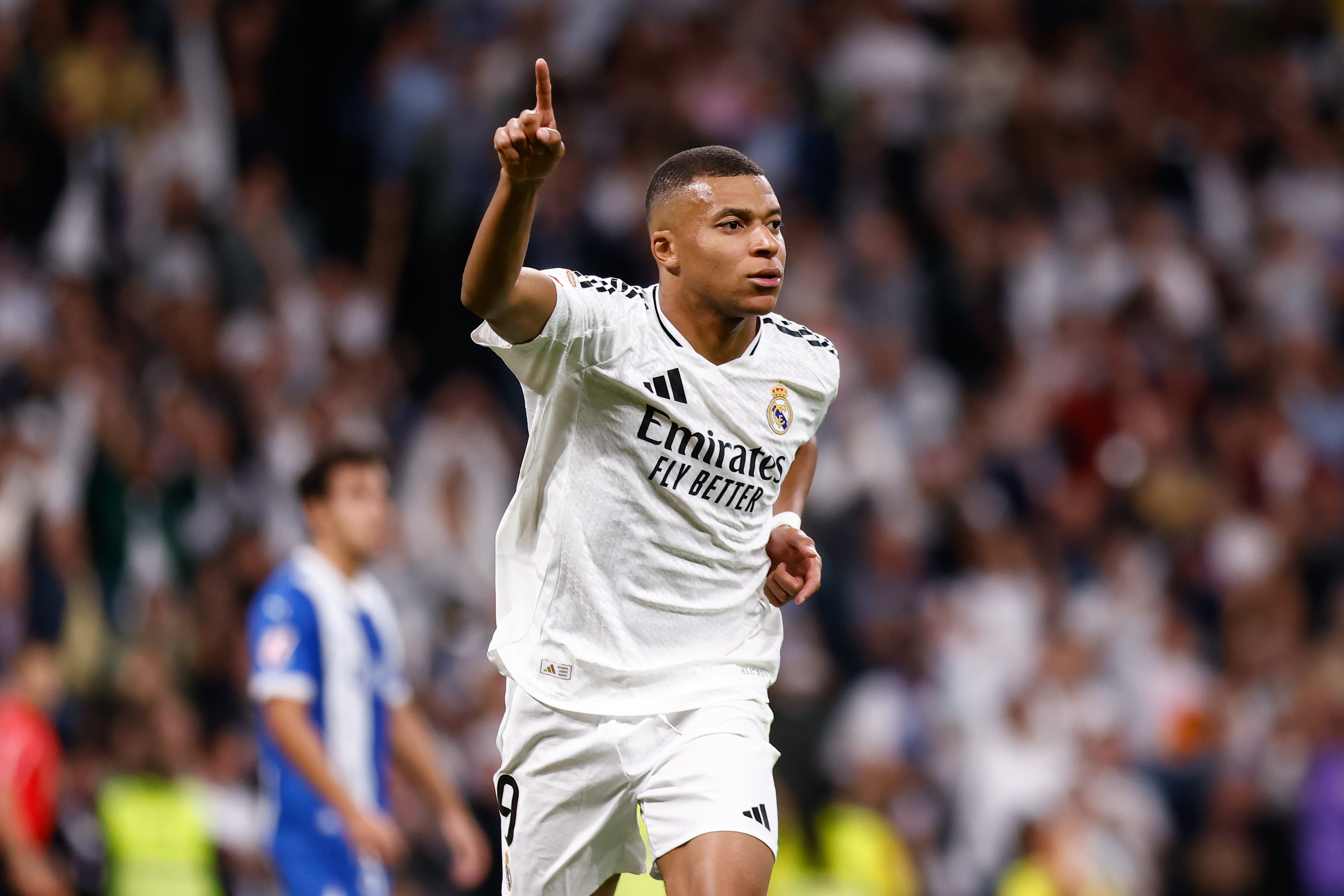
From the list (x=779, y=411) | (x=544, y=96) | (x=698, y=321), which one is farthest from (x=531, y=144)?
(x=779, y=411)

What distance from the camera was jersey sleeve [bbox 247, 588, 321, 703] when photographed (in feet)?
22.3

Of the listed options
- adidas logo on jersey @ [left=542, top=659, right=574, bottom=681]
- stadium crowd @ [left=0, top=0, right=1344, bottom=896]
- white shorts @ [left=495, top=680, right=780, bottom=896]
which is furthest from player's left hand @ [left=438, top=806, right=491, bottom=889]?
stadium crowd @ [left=0, top=0, right=1344, bottom=896]

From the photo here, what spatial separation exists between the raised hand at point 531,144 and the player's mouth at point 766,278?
84cm

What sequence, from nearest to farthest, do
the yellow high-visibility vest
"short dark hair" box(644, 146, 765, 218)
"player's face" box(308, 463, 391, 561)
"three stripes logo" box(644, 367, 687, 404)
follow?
"three stripes logo" box(644, 367, 687, 404), "short dark hair" box(644, 146, 765, 218), "player's face" box(308, 463, 391, 561), the yellow high-visibility vest

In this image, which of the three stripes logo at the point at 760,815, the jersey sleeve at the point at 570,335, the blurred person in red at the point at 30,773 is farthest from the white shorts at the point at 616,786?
the blurred person in red at the point at 30,773

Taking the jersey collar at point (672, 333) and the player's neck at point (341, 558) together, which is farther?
the player's neck at point (341, 558)

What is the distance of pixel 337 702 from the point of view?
7.04 metres

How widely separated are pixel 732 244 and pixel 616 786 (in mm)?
1541

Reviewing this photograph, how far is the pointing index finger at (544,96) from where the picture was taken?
4043 mm

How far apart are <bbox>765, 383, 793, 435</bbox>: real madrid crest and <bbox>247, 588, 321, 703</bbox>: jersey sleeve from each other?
8.97 ft

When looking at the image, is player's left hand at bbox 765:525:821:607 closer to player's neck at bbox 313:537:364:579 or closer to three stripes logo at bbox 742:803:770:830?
three stripes logo at bbox 742:803:770:830

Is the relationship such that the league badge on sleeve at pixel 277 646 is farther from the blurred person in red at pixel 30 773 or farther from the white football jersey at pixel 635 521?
the blurred person in red at pixel 30 773

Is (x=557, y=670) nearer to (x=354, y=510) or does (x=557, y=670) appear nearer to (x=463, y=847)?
(x=463, y=847)

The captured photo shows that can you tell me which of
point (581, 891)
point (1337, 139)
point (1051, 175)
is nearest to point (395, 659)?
point (581, 891)
